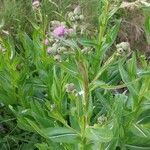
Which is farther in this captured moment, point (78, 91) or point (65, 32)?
point (65, 32)

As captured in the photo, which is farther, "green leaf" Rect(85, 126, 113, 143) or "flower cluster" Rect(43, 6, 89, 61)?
"flower cluster" Rect(43, 6, 89, 61)

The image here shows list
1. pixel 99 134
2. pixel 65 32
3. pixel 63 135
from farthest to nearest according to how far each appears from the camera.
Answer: pixel 65 32 < pixel 63 135 < pixel 99 134

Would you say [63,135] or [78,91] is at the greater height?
[78,91]

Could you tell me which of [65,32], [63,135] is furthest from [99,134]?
[65,32]

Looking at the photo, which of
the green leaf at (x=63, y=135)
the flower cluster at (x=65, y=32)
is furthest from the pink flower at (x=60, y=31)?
the green leaf at (x=63, y=135)

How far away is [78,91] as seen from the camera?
135cm

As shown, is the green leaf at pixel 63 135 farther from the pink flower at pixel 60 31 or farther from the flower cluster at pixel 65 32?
the pink flower at pixel 60 31

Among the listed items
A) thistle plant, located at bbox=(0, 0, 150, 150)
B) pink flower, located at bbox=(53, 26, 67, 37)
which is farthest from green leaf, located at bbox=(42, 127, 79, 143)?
pink flower, located at bbox=(53, 26, 67, 37)

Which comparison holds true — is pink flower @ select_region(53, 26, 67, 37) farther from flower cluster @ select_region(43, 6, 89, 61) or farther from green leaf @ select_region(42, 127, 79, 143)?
green leaf @ select_region(42, 127, 79, 143)

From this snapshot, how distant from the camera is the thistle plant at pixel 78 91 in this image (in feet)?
4.16

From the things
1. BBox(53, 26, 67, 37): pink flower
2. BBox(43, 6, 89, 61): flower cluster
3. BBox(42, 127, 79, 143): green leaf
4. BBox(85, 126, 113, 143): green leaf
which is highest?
BBox(43, 6, 89, 61): flower cluster

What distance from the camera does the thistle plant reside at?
127 centimetres

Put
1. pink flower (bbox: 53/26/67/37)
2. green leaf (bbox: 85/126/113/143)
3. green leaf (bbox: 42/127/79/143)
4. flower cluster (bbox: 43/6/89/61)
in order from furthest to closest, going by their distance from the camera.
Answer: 1. pink flower (bbox: 53/26/67/37)
2. flower cluster (bbox: 43/6/89/61)
3. green leaf (bbox: 42/127/79/143)
4. green leaf (bbox: 85/126/113/143)

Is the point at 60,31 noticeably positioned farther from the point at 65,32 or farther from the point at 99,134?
the point at 99,134
